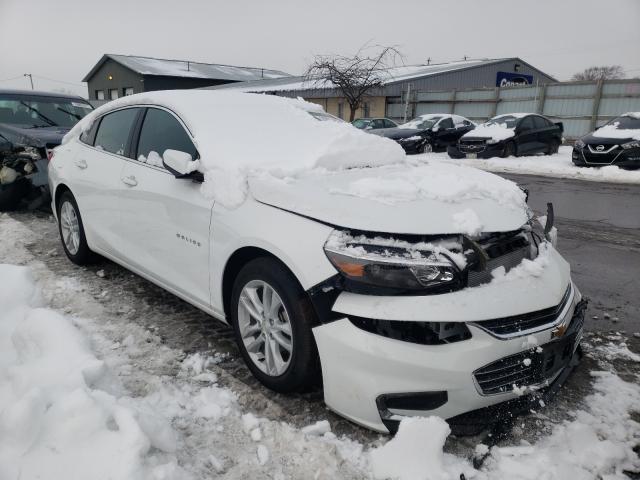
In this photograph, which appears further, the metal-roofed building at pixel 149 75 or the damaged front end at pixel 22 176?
the metal-roofed building at pixel 149 75

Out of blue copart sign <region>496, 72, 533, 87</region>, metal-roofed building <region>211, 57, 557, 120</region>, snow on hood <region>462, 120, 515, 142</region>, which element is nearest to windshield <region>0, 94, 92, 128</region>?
snow on hood <region>462, 120, 515, 142</region>

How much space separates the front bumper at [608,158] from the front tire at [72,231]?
40.6ft

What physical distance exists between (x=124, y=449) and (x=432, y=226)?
1584 millimetres

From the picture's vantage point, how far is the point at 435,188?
8.51 ft

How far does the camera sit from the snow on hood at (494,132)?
14.9 metres

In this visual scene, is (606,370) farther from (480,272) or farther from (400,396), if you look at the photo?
(400,396)

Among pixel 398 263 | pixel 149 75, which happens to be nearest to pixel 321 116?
pixel 398 263

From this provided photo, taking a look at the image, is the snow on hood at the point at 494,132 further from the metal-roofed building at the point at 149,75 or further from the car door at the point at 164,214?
the metal-roofed building at the point at 149,75

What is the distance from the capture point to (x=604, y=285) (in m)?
4.36

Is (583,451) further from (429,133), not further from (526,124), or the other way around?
(429,133)

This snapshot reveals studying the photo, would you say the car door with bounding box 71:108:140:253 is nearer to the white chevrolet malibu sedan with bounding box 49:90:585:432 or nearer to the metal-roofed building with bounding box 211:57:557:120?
the white chevrolet malibu sedan with bounding box 49:90:585:432

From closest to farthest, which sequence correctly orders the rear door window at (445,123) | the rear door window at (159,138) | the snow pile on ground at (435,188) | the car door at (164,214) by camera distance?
the snow pile on ground at (435,188)
the car door at (164,214)
the rear door window at (159,138)
the rear door window at (445,123)

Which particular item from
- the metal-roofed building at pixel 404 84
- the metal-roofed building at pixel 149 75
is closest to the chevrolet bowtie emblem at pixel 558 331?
the metal-roofed building at pixel 404 84

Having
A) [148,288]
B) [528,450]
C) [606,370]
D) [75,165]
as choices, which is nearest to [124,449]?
[528,450]
